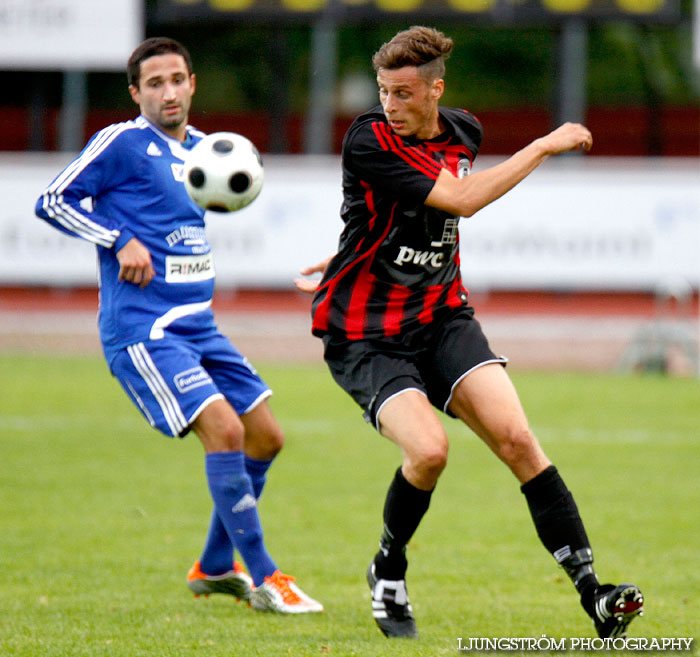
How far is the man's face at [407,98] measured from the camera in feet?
14.3

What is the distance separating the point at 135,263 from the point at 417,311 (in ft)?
3.76

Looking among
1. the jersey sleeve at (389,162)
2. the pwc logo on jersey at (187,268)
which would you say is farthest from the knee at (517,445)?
the pwc logo on jersey at (187,268)

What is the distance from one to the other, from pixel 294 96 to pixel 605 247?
39.7 feet

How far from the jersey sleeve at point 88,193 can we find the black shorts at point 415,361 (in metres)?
1.04

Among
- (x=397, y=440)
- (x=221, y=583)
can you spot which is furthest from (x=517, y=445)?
(x=221, y=583)

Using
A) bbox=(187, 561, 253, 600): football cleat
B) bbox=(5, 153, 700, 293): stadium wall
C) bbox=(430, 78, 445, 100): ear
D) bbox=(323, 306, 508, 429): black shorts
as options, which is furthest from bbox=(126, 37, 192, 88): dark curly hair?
bbox=(5, 153, 700, 293): stadium wall

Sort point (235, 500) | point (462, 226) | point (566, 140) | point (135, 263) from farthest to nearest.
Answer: point (462, 226) → point (235, 500) → point (135, 263) → point (566, 140)

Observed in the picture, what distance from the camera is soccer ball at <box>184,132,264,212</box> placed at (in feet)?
15.8

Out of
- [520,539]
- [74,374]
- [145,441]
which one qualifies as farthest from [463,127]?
[74,374]

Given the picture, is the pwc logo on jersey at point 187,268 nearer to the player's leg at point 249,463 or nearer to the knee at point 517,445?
the player's leg at point 249,463

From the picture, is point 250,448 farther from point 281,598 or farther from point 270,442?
point 281,598

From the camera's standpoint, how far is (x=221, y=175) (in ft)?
15.8

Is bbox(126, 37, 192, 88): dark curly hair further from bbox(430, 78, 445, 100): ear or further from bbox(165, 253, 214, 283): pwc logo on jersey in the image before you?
bbox(430, 78, 445, 100): ear

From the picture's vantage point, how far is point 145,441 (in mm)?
9781
